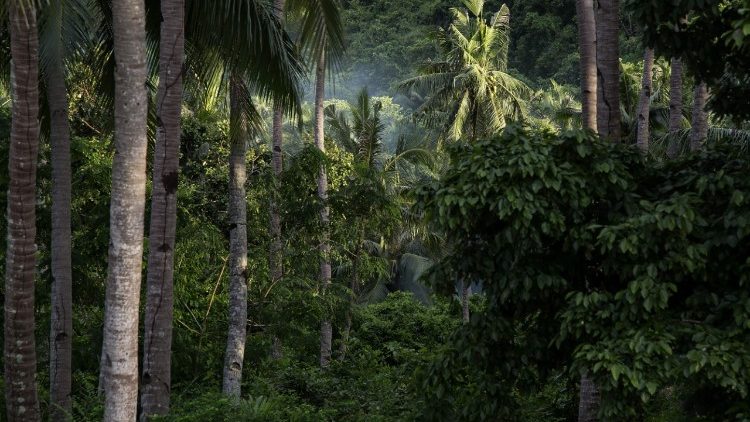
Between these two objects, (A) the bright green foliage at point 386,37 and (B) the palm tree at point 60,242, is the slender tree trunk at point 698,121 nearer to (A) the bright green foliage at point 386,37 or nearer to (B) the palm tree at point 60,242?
(B) the palm tree at point 60,242

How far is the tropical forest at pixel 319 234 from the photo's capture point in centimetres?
769

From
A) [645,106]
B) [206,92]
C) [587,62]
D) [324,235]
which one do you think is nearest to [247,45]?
[206,92]

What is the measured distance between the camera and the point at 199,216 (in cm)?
1712

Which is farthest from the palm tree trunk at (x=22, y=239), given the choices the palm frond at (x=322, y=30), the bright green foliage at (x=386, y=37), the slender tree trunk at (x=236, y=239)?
the bright green foliage at (x=386, y=37)

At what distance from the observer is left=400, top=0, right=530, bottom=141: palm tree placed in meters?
27.7

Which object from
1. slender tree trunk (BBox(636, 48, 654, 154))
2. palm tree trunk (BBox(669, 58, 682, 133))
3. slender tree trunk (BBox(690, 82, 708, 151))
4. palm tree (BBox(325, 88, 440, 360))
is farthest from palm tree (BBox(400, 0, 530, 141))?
slender tree trunk (BBox(690, 82, 708, 151))

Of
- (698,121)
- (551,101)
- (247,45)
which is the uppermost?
(551,101)

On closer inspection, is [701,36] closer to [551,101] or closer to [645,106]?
[645,106]

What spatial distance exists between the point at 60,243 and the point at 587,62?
680 cm

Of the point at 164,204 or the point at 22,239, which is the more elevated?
the point at 164,204

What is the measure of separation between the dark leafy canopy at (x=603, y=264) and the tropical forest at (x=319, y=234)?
0.08 ft

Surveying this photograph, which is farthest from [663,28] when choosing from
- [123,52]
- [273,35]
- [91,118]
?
[91,118]

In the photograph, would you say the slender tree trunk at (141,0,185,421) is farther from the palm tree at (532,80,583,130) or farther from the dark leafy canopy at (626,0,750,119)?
the palm tree at (532,80,583,130)

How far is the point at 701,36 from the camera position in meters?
8.25
